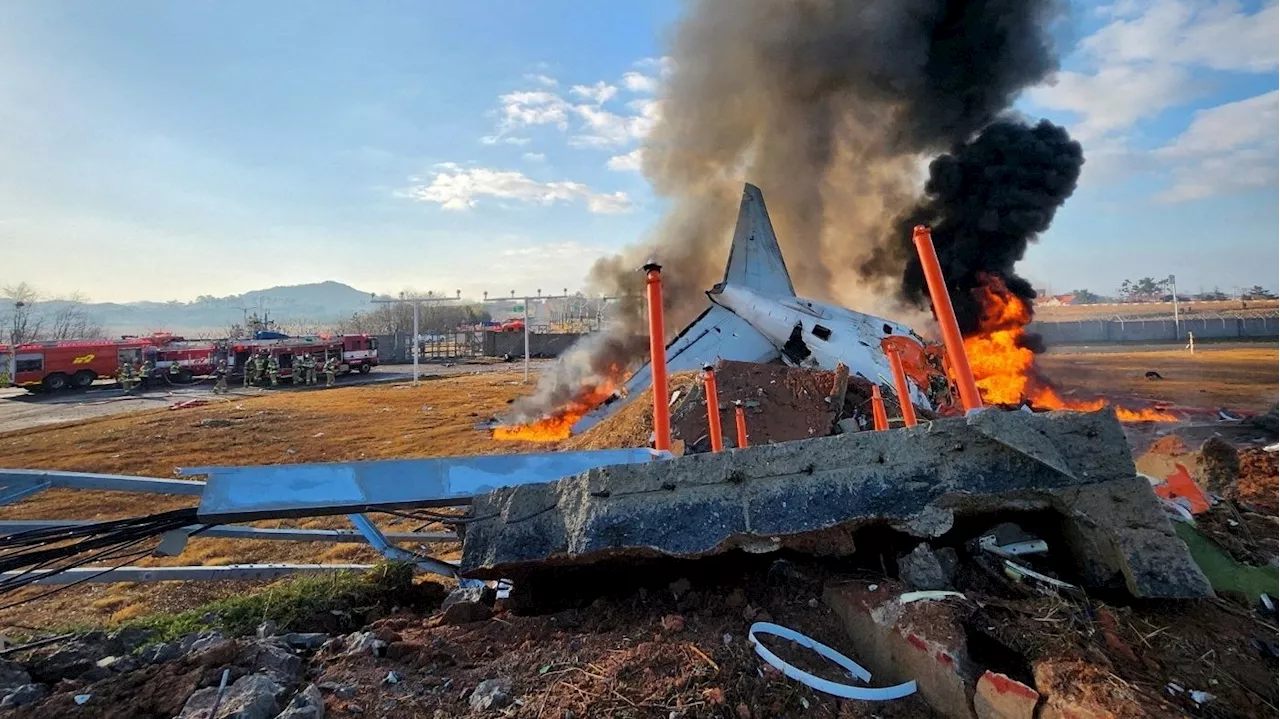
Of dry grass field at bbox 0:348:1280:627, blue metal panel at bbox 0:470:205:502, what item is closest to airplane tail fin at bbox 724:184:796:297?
dry grass field at bbox 0:348:1280:627

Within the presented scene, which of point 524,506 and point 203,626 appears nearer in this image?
point 524,506

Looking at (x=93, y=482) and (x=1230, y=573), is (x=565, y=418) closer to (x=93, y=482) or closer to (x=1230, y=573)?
(x=93, y=482)

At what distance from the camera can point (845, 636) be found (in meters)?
2.57

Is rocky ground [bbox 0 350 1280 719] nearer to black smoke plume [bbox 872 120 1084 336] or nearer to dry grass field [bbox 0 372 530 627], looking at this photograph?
dry grass field [bbox 0 372 530 627]

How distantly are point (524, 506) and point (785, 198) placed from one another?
17.8m

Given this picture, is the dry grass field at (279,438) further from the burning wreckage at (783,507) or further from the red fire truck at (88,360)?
the red fire truck at (88,360)

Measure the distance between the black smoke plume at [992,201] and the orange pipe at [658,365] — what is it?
A: 1540 cm

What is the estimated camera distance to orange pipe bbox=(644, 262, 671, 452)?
4.09 m

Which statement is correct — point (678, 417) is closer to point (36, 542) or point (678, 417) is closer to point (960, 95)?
point (36, 542)

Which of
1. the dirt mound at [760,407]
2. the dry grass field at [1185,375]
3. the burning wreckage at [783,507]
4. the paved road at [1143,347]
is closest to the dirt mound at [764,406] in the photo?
the dirt mound at [760,407]

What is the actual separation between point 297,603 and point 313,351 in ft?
106

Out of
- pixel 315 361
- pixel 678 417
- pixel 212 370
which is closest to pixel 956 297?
pixel 678 417

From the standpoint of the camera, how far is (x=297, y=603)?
370 centimetres

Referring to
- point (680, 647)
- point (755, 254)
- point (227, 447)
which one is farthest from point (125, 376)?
point (680, 647)
